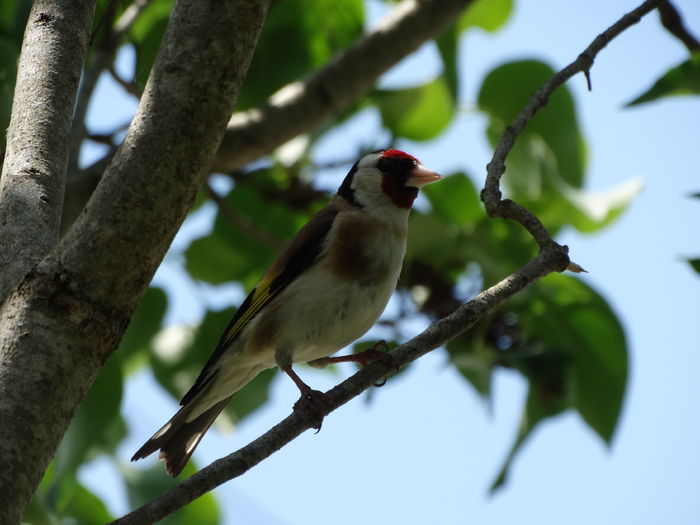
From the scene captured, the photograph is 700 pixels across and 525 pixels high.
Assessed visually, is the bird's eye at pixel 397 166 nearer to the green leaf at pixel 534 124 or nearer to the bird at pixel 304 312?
the bird at pixel 304 312

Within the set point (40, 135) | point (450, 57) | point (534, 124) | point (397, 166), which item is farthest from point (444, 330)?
point (450, 57)

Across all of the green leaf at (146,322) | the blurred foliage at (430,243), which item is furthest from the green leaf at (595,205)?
the green leaf at (146,322)

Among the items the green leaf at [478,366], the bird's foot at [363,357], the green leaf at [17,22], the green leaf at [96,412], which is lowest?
the green leaf at [478,366]

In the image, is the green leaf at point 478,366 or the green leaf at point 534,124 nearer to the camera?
the green leaf at point 478,366

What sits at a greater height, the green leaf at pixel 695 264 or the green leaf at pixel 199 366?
the green leaf at pixel 199 366

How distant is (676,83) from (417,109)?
1.98 metres

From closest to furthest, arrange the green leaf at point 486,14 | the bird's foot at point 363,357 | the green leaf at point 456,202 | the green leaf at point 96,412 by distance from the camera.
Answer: the green leaf at point 96,412 < the bird's foot at point 363,357 < the green leaf at point 456,202 < the green leaf at point 486,14

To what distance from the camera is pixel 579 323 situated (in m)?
4.34

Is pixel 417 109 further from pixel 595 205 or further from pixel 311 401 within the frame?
pixel 311 401

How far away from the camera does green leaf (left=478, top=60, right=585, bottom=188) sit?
15.1 ft

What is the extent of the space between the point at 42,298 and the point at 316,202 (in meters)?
3.18

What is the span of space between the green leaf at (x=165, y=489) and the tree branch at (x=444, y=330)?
1805mm

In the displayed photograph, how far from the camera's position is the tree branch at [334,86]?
4516 millimetres

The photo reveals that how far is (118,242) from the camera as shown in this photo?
200 centimetres
